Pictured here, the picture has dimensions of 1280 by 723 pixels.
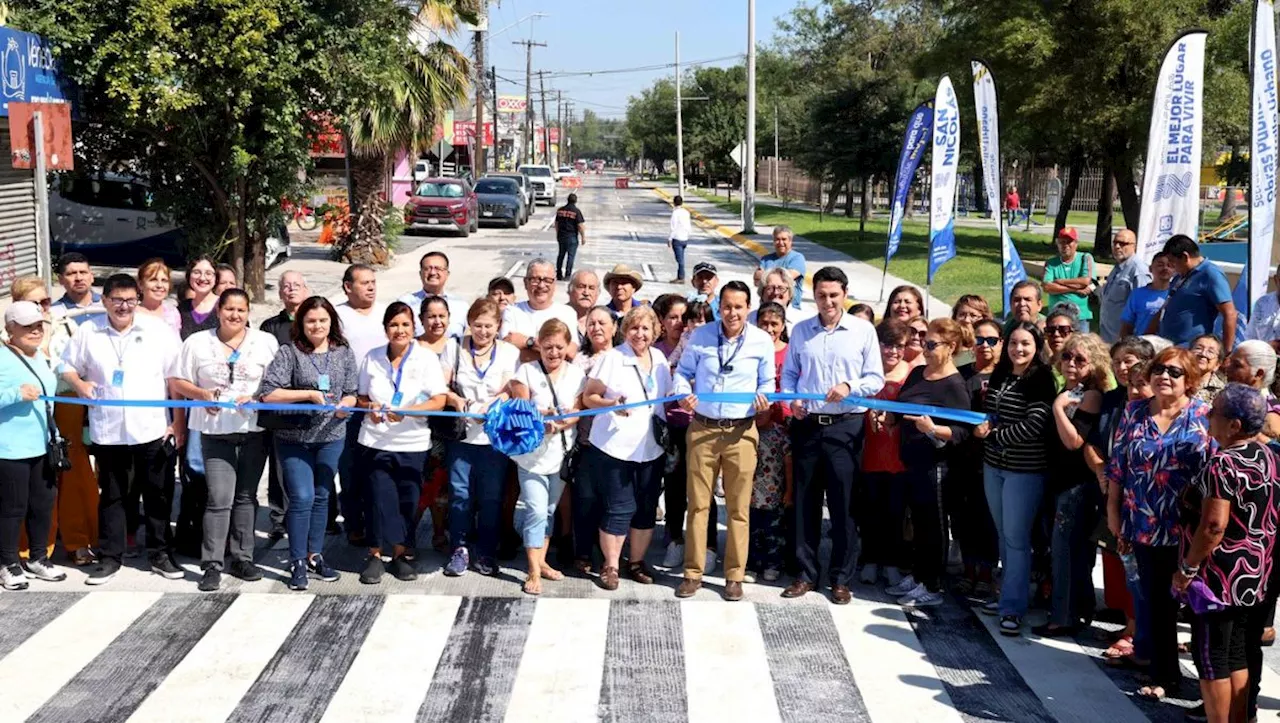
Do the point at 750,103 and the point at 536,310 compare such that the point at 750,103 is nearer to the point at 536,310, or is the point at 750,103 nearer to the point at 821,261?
the point at 821,261

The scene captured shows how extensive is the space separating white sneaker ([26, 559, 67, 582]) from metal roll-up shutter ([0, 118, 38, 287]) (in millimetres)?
12174

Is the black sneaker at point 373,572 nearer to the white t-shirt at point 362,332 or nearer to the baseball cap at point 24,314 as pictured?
the white t-shirt at point 362,332

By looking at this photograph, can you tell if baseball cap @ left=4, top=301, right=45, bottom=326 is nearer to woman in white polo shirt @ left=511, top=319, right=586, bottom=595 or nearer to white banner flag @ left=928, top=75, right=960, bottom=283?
woman in white polo shirt @ left=511, top=319, right=586, bottom=595

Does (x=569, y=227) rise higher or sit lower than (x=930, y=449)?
higher

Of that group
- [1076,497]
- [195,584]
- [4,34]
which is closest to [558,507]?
[195,584]

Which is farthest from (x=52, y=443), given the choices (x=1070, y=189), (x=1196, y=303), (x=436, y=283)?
(x=1070, y=189)

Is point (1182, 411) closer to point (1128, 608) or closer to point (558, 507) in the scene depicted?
point (1128, 608)

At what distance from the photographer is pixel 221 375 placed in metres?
7.13

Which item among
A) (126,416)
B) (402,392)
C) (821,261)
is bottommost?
(126,416)

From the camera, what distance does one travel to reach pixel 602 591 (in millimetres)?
7328

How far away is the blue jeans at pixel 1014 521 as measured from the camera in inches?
261

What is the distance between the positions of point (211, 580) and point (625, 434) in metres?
2.55

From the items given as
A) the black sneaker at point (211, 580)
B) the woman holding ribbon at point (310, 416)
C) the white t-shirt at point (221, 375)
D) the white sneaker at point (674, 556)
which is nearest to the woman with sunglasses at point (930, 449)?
the white sneaker at point (674, 556)

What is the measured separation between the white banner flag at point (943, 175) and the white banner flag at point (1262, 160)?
521cm
